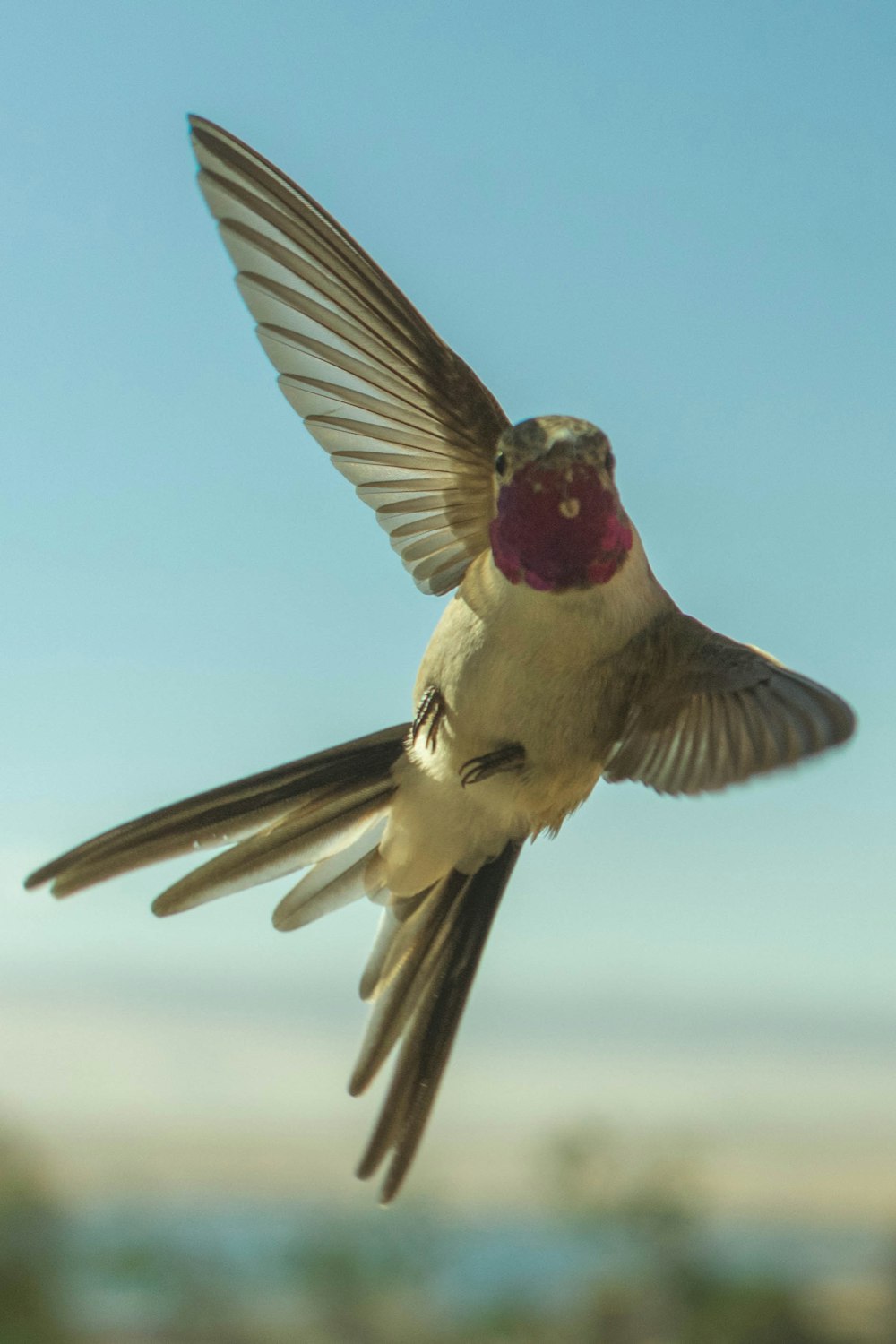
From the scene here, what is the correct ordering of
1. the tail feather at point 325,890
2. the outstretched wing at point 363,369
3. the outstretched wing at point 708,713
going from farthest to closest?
the tail feather at point 325,890, the outstretched wing at point 363,369, the outstretched wing at point 708,713

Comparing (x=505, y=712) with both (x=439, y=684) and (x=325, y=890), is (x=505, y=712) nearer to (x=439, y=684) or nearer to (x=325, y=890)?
(x=439, y=684)

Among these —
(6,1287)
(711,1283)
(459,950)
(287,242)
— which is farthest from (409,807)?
(711,1283)

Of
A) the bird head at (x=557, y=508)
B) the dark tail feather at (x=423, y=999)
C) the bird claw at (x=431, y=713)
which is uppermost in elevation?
the bird head at (x=557, y=508)

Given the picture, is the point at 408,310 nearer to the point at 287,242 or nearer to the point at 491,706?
the point at 287,242

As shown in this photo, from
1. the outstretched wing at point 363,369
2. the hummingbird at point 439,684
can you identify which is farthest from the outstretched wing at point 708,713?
the outstretched wing at point 363,369

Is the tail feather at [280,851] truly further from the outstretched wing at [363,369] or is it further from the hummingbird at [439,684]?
the outstretched wing at [363,369]

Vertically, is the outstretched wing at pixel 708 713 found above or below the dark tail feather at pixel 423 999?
above

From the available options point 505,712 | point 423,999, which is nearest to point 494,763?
point 505,712

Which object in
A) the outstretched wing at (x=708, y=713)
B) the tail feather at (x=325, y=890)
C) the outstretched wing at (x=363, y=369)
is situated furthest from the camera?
the tail feather at (x=325, y=890)
